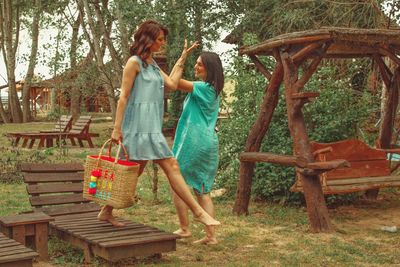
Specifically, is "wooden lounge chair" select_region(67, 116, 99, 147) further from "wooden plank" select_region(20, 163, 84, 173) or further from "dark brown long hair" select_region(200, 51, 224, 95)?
"dark brown long hair" select_region(200, 51, 224, 95)

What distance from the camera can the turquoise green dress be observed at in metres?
6.41

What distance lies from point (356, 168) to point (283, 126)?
128 centimetres

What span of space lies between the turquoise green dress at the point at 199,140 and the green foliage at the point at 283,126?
115 inches

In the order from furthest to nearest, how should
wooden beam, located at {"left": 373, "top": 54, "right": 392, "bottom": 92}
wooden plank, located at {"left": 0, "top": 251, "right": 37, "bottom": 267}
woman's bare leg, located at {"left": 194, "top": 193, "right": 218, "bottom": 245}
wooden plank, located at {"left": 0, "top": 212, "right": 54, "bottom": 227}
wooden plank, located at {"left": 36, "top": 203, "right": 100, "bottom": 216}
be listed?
1. wooden beam, located at {"left": 373, "top": 54, "right": 392, "bottom": 92}
2. wooden plank, located at {"left": 36, "top": 203, "right": 100, "bottom": 216}
3. woman's bare leg, located at {"left": 194, "top": 193, "right": 218, "bottom": 245}
4. wooden plank, located at {"left": 0, "top": 212, "right": 54, "bottom": 227}
5. wooden plank, located at {"left": 0, "top": 251, "right": 37, "bottom": 267}

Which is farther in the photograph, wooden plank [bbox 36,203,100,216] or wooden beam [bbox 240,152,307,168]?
wooden beam [bbox 240,152,307,168]

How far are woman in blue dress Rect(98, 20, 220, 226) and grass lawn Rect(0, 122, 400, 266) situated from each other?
2.21 ft

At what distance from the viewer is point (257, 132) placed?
8438mm

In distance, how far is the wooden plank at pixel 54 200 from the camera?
6.87 metres

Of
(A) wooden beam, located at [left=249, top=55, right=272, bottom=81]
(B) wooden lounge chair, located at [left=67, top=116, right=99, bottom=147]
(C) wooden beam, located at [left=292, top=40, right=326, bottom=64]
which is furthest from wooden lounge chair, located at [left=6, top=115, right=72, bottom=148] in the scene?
(C) wooden beam, located at [left=292, top=40, right=326, bottom=64]

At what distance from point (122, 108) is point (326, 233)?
304 cm

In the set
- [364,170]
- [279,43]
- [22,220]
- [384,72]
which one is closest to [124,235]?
[22,220]

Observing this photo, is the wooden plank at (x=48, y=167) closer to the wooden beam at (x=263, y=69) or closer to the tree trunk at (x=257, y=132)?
the tree trunk at (x=257, y=132)

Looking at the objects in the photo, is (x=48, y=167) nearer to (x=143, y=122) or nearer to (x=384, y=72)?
(x=143, y=122)

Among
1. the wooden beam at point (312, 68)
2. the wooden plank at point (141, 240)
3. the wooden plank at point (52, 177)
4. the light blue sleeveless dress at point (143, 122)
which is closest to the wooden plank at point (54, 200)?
the wooden plank at point (52, 177)
